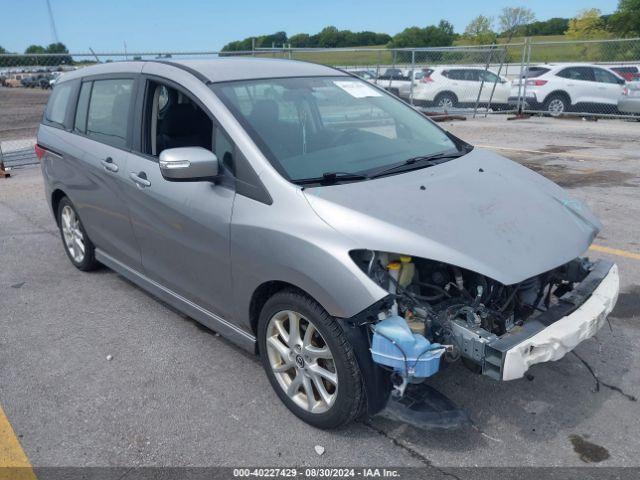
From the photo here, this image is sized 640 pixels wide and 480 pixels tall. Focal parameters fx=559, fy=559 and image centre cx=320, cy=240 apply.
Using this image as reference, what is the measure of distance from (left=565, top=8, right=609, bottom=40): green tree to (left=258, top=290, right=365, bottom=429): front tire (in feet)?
192

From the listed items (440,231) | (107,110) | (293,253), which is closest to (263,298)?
(293,253)

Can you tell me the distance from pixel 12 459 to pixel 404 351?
1994 millimetres

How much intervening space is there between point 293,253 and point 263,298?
18.1 inches

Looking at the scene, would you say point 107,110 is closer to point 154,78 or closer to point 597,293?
point 154,78

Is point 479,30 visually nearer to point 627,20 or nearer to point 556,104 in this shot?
point 627,20

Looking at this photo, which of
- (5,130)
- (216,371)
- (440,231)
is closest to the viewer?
(440,231)

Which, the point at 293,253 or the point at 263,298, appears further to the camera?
the point at 263,298

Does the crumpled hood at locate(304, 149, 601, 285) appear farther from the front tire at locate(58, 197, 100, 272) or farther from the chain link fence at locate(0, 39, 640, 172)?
the chain link fence at locate(0, 39, 640, 172)

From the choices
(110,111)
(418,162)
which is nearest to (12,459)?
(110,111)

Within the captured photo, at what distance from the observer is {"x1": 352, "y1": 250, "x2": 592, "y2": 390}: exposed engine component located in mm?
2496

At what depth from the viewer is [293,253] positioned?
265cm

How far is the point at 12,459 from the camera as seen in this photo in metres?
2.74

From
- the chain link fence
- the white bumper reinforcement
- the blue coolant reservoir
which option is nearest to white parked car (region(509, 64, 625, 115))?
the chain link fence

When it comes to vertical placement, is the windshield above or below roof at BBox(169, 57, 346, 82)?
below
